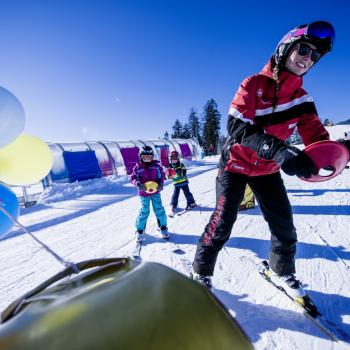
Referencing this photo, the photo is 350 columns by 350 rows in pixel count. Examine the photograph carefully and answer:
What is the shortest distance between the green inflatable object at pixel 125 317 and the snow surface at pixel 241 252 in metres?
1.36

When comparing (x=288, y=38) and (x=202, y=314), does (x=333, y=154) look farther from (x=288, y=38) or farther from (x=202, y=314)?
(x=202, y=314)

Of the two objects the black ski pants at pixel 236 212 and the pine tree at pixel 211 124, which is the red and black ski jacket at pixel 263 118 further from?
the pine tree at pixel 211 124

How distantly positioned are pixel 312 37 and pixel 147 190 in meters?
3.13

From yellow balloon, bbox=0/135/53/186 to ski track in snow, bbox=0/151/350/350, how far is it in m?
1.27

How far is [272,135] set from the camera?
167cm

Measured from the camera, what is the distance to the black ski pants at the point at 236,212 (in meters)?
2.09

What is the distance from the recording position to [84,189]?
10469 millimetres

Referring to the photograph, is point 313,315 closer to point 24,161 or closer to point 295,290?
point 295,290

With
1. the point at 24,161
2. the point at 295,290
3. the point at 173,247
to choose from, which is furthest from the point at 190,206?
the point at 295,290

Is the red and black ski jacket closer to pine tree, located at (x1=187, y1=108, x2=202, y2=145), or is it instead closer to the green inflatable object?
the green inflatable object

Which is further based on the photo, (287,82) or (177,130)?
(177,130)

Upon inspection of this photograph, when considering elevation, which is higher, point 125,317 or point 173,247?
point 125,317

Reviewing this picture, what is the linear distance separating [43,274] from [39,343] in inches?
121

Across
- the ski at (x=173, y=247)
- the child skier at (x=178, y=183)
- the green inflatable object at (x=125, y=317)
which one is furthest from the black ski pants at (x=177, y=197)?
the green inflatable object at (x=125, y=317)
